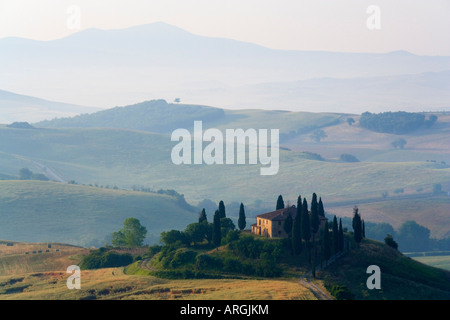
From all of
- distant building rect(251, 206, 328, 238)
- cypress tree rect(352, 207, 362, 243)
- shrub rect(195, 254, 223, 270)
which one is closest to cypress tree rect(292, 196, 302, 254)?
distant building rect(251, 206, 328, 238)

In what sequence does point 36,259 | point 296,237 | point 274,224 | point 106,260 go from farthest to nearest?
point 36,259
point 106,260
point 274,224
point 296,237

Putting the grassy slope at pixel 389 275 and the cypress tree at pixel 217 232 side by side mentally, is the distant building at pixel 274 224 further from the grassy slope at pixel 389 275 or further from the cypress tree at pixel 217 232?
the grassy slope at pixel 389 275

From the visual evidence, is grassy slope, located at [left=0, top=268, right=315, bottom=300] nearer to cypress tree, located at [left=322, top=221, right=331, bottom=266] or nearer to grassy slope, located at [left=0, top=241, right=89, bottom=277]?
cypress tree, located at [left=322, top=221, right=331, bottom=266]

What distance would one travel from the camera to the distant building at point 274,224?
10712 cm

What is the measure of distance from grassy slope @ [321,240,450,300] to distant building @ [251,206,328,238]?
7984 millimetres

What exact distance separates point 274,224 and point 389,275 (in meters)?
18.7

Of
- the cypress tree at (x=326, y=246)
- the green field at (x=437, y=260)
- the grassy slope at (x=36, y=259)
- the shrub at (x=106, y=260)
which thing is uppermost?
the cypress tree at (x=326, y=246)

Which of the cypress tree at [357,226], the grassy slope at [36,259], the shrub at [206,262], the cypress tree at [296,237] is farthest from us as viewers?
the grassy slope at [36,259]

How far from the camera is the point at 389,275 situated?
95.9 meters

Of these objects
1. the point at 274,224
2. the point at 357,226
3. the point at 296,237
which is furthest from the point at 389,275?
the point at 274,224

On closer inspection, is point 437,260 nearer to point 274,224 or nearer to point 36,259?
point 274,224

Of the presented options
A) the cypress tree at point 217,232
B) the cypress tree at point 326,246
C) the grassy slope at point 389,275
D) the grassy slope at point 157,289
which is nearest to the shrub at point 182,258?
the grassy slope at point 157,289

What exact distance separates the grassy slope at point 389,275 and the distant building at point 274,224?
26.2 ft

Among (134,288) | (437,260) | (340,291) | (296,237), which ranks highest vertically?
(296,237)
